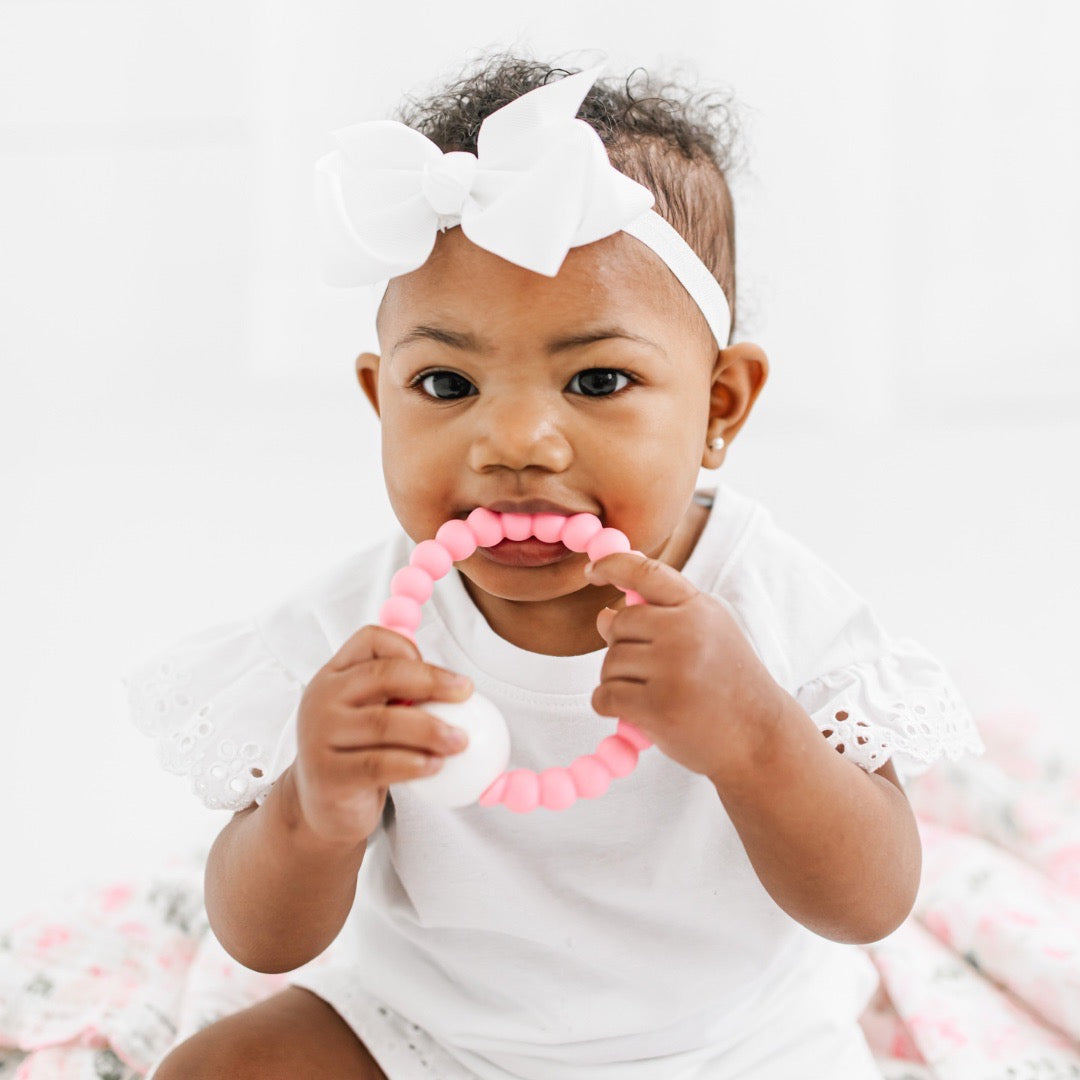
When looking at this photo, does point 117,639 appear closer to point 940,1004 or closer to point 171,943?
point 171,943

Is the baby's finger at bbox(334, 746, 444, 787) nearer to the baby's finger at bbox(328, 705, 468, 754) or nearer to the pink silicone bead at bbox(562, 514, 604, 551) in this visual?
the baby's finger at bbox(328, 705, 468, 754)

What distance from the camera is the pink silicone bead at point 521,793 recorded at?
0.82 m

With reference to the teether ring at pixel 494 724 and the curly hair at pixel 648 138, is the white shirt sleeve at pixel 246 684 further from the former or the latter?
the curly hair at pixel 648 138

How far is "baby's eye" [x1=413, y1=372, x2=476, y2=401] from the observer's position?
0.94m

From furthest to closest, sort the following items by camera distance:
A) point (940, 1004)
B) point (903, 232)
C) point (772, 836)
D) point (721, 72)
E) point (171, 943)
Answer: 1. point (903, 232)
2. point (721, 72)
3. point (171, 943)
4. point (940, 1004)
5. point (772, 836)

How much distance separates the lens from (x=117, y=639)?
1947mm

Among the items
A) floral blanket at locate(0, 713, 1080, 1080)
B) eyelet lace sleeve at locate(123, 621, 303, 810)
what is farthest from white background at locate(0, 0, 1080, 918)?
eyelet lace sleeve at locate(123, 621, 303, 810)

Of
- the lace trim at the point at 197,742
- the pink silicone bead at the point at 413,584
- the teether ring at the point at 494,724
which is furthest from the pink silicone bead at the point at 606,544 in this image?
the lace trim at the point at 197,742

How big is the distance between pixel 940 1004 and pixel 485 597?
563 millimetres

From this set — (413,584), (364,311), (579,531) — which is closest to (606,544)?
(579,531)

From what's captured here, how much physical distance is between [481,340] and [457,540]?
5.1 inches

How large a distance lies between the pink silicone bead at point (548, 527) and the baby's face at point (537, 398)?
0.01m

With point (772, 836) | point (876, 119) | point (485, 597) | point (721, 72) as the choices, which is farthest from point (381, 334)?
point (876, 119)

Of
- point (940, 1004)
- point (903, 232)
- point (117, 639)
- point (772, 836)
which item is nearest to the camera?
point (772, 836)
